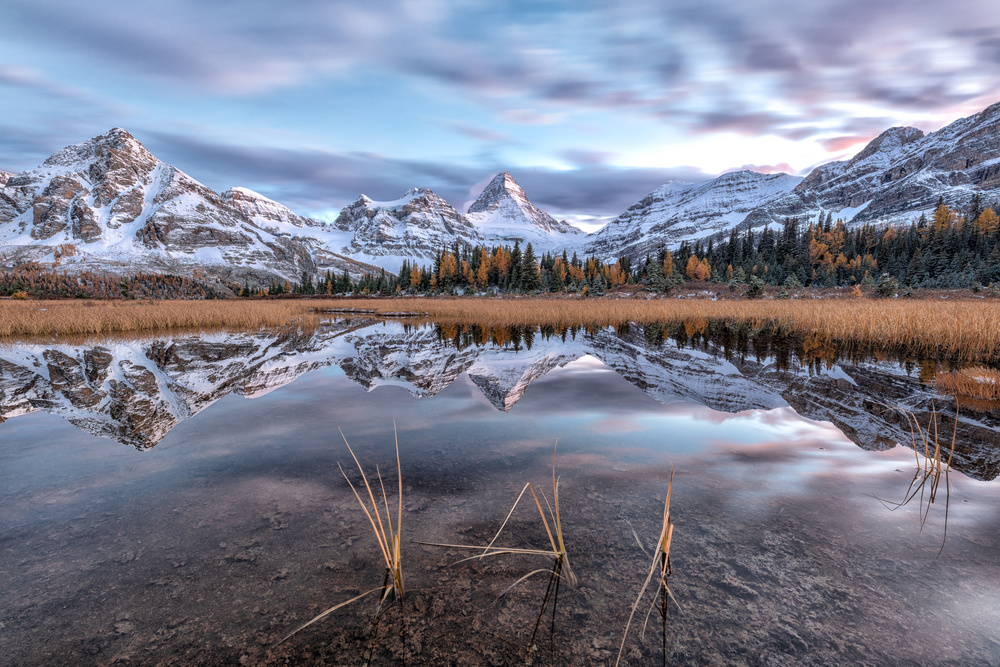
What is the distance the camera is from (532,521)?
4.04 meters

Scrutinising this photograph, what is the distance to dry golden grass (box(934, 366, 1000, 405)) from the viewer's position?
822 centimetres

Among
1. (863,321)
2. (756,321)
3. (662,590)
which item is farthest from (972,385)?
(756,321)

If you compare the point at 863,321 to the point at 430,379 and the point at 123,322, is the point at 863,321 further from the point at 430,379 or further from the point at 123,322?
the point at 123,322

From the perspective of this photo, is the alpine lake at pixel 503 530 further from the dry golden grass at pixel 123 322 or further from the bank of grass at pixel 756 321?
the dry golden grass at pixel 123 322

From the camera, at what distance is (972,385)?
8.70 meters

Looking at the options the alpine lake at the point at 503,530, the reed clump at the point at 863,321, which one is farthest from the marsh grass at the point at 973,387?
the reed clump at the point at 863,321

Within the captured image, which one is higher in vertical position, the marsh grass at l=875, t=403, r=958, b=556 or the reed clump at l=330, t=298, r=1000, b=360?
the reed clump at l=330, t=298, r=1000, b=360

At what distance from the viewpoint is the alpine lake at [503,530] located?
2.65 m

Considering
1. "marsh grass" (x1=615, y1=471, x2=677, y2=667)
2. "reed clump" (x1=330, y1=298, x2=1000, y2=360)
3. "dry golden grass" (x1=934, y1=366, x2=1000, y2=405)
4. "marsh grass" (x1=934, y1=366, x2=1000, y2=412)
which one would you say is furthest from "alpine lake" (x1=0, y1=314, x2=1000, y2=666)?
"reed clump" (x1=330, y1=298, x2=1000, y2=360)

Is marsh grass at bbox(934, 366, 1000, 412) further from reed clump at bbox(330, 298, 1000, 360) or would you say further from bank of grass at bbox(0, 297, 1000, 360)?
bank of grass at bbox(0, 297, 1000, 360)

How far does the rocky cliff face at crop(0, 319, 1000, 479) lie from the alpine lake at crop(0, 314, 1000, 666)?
0.12 m

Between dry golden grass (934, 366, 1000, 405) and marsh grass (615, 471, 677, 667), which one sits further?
dry golden grass (934, 366, 1000, 405)

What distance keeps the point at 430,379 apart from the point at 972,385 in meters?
12.0

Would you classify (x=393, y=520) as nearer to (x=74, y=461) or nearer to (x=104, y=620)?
(x=104, y=620)
